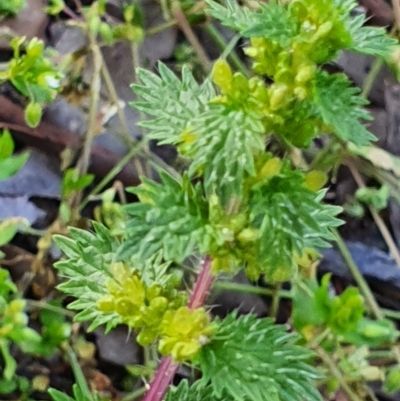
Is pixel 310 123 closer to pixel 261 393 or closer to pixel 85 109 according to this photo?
pixel 261 393

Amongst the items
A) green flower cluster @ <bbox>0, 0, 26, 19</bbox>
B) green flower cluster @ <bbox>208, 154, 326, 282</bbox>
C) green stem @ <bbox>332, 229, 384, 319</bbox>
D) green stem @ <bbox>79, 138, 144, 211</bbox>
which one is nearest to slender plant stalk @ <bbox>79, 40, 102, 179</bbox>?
green stem @ <bbox>79, 138, 144, 211</bbox>

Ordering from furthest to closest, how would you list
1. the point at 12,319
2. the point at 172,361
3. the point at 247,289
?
the point at 247,289 < the point at 12,319 < the point at 172,361

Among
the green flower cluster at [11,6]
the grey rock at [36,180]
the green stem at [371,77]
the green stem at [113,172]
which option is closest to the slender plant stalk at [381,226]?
the green stem at [371,77]

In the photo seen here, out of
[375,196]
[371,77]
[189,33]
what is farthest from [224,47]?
[375,196]

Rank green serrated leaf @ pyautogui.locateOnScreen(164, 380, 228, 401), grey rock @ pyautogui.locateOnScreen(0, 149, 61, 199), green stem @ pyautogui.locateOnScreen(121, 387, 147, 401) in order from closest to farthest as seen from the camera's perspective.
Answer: green serrated leaf @ pyautogui.locateOnScreen(164, 380, 228, 401) → green stem @ pyautogui.locateOnScreen(121, 387, 147, 401) → grey rock @ pyautogui.locateOnScreen(0, 149, 61, 199)

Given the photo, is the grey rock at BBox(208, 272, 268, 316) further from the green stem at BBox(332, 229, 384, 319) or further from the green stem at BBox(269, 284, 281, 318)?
the green stem at BBox(332, 229, 384, 319)

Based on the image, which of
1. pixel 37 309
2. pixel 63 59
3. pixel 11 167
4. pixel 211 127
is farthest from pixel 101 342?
pixel 211 127

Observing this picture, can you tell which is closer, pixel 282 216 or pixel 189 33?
pixel 282 216

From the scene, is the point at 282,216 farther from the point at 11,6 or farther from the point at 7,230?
the point at 11,6
